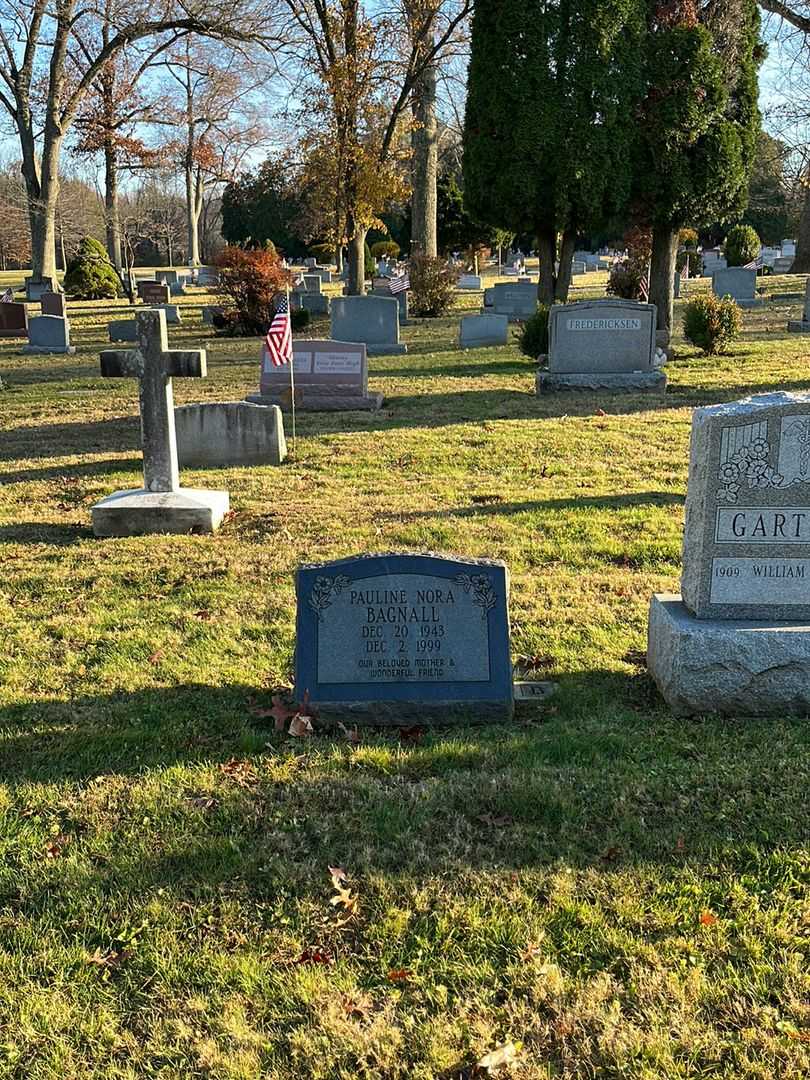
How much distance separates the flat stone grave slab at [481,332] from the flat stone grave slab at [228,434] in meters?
10.6

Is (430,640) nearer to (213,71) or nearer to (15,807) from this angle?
(15,807)

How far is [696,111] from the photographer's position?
16.7 m

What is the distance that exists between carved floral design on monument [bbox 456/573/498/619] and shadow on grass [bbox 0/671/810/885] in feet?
1.90

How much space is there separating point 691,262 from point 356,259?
69.8ft

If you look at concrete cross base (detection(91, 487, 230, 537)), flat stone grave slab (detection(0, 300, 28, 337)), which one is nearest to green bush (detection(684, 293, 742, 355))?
concrete cross base (detection(91, 487, 230, 537))

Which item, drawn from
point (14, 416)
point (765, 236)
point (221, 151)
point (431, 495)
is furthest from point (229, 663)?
point (765, 236)

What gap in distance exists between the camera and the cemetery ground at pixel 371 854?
260 centimetres

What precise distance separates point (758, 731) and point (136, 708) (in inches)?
114

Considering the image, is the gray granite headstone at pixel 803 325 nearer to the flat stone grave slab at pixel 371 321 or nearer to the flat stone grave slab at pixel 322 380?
the flat stone grave slab at pixel 371 321

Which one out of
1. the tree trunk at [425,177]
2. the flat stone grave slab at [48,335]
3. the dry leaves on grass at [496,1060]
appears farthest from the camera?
the tree trunk at [425,177]

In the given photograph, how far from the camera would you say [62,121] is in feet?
100

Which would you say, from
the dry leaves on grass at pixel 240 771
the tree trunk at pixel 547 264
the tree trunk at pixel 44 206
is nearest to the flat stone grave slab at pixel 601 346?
the tree trunk at pixel 547 264

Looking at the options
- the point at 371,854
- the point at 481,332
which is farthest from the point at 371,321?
the point at 371,854

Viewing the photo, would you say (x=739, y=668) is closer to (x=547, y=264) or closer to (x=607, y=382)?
(x=607, y=382)
